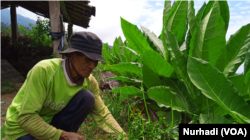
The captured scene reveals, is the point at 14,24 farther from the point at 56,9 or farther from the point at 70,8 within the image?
the point at 56,9

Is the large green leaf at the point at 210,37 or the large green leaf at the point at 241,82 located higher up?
the large green leaf at the point at 210,37

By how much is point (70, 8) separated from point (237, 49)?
6.40 metres

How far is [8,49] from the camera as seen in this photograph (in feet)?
25.9

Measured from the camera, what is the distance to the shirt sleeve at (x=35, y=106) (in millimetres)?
1189

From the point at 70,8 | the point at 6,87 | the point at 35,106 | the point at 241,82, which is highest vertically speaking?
the point at 70,8

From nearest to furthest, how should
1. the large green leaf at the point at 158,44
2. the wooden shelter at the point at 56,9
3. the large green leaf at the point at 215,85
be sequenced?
the large green leaf at the point at 215,85 < the large green leaf at the point at 158,44 < the wooden shelter at the point at 56,9

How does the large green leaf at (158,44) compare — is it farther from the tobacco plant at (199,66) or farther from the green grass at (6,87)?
the green grass at (6,87)

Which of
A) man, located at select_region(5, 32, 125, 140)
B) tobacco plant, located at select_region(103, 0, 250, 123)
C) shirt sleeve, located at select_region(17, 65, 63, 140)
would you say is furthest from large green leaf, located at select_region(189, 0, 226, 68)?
shirt sleeve, located at select_region(17, 65, 63, 140)

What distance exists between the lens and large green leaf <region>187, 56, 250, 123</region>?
3.27 feet

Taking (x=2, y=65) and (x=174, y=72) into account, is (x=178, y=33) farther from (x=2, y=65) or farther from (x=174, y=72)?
(x=2, y=65)

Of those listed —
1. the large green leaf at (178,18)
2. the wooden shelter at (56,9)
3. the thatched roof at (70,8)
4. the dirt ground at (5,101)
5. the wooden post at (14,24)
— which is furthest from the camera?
the wooden post at (14,24)

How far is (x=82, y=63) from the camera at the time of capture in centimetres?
129

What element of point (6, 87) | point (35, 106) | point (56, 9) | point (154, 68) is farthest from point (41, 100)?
point (6, 87)

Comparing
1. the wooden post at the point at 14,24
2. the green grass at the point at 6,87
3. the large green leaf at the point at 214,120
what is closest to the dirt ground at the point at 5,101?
the green grass at the point at 6,87
